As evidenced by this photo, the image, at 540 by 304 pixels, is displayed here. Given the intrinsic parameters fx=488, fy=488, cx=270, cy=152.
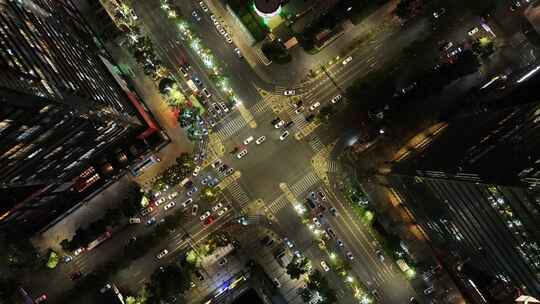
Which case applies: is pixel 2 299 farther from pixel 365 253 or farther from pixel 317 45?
pixel 317 45

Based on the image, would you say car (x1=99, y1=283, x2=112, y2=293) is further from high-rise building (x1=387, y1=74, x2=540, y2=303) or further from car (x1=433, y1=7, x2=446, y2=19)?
car (x1=433, y1=7, x2=446, y2=19)

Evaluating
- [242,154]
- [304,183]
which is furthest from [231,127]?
[304,183]

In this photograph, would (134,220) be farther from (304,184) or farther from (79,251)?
(304,184)

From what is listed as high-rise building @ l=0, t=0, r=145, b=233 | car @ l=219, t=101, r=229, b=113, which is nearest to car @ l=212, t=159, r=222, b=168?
car @ l=219, t=101, r=229, b=113

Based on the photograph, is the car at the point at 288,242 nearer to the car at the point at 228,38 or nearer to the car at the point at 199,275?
the car at the point at 199,275

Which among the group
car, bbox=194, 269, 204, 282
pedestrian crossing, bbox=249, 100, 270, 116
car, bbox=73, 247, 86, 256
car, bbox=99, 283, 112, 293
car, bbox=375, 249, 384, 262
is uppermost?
pedestrian crossing, bbox=249, 100, 270, 116

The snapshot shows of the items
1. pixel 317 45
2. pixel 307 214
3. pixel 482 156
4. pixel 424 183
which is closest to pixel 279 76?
pixel 317 45

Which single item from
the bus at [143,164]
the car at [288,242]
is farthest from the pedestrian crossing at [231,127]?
the car at [288,242]
